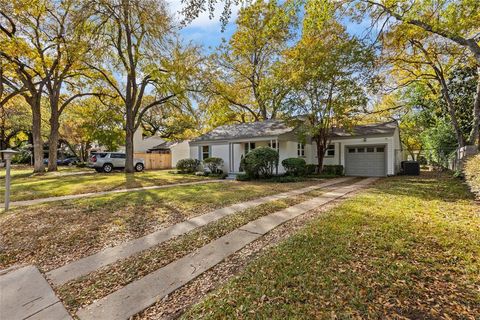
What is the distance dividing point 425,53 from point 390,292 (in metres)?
16.3

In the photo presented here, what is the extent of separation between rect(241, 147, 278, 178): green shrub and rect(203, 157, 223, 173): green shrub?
3.94 m

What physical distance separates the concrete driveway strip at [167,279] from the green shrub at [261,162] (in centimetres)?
814

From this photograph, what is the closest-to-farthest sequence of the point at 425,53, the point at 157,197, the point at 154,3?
the point at 157,197 < the point at 154,3 < the point at 425,53

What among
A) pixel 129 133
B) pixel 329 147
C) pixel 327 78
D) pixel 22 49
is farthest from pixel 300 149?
pixel 22 49

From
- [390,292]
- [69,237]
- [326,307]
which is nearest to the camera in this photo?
[326,307]

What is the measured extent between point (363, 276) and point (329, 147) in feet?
52.9

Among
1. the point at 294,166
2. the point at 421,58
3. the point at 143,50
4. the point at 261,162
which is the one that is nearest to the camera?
the point at 261,162

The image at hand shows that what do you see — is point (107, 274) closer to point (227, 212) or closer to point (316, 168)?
point (227, 212)

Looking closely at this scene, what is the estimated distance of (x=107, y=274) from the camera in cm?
310

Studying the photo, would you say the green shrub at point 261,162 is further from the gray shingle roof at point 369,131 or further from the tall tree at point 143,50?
the tall tree at point 143,50

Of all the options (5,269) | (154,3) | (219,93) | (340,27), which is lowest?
(5,269)

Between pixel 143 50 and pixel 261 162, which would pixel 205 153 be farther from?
pixel 143 50

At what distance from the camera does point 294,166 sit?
14.0 meters

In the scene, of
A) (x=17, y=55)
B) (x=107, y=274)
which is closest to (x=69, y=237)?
(x=107, y=274)
